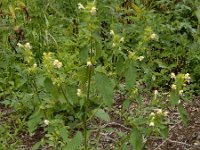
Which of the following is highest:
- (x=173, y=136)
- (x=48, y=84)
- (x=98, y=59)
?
(x=48, y=84)

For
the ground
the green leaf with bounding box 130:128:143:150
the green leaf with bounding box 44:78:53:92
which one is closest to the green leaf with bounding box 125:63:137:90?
the green leaf with bounding box 130:128:143:150

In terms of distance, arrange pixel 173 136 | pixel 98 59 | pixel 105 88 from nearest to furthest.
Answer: pixel 105 88
pixel 173 136
pixel 98 59

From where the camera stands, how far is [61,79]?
2105 mm

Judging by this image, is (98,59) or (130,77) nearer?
(130,77)

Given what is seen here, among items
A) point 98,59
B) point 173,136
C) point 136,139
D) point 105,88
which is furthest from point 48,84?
point 98,59

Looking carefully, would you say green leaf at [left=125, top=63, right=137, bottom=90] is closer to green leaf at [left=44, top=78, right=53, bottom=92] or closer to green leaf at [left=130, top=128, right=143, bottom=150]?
green leaf at [left=130, top=128, right=143, bottom=150]

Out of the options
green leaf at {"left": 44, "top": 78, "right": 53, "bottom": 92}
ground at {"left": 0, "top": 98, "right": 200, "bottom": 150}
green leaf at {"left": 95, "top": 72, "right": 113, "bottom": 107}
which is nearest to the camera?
Result: green leaf at {"left": 95, "top": 72, "right": 113, "bottom": 107}

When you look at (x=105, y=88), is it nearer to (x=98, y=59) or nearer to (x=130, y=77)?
(x=130, y=77)

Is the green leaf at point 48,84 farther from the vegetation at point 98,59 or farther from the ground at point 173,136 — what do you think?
the ground at point 173,136

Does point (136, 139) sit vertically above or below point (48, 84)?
below

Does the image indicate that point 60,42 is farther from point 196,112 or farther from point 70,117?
point 196,112

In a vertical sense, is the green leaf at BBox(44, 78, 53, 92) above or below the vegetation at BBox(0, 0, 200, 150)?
above

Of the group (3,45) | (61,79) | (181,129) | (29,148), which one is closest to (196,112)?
(181,129)

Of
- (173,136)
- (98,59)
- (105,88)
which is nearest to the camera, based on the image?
(105,88)
